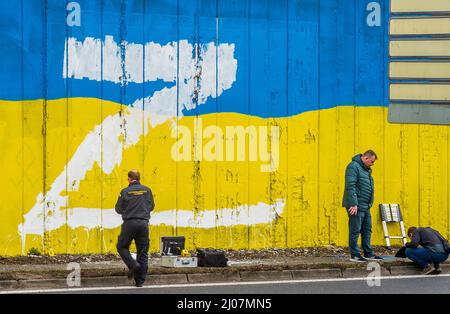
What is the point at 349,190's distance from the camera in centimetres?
1730

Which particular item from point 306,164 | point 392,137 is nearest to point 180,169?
point 306,164

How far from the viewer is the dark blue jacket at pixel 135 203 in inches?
594

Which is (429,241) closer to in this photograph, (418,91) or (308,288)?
(308,288)

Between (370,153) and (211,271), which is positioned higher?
(370,153)

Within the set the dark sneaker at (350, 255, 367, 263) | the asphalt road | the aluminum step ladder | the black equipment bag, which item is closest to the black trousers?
the asphalt road

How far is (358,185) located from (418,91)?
239cm

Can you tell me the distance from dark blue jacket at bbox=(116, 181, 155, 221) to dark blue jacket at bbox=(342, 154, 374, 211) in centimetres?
356

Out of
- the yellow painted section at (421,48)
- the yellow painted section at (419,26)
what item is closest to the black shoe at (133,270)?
the yellow painted section at (421,48)

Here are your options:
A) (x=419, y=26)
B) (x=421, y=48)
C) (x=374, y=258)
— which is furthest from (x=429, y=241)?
(x=419, y=26)

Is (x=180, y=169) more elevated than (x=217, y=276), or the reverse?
(x=180, y=169)

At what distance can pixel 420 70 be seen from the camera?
61.6 ft

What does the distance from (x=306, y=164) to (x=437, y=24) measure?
3282 mm

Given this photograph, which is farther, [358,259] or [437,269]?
[358,259]
